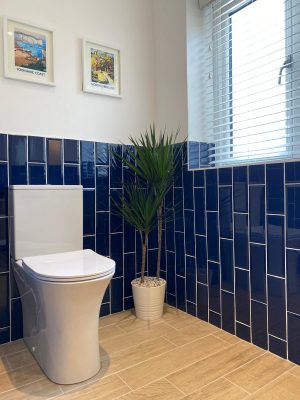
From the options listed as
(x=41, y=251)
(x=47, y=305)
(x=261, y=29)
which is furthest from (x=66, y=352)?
(x=261, y=29)

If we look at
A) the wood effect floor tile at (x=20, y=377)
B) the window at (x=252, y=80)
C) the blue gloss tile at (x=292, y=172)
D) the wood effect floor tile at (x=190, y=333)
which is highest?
the window at (x=252, y=80)

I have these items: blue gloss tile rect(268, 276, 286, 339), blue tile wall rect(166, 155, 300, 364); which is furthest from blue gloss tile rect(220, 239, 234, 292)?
blue gloss tile rect(268, 276, 286, 339)

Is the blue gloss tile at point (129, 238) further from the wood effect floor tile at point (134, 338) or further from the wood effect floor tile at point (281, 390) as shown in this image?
the wood effect floor tile at point (281, 390)

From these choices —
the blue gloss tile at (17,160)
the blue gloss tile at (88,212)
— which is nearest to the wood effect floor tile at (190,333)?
the blue gloss tile at (88,212)

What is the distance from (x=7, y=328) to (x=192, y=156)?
1512mm

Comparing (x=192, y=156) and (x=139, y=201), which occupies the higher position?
(x=192, y=156)

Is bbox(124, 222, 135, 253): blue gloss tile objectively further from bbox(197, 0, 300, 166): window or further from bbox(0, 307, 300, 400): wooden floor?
bbox(197, 0, 300, 166): window

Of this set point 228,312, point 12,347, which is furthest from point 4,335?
point 228,312

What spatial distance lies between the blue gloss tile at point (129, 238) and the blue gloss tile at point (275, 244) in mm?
947

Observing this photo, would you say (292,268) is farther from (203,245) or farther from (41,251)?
(41,251)

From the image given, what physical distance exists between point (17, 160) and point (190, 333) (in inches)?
55.1

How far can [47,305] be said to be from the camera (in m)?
1.35

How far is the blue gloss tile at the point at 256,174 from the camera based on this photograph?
160cm

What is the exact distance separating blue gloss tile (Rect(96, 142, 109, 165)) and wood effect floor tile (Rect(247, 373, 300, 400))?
1492 millimetres
